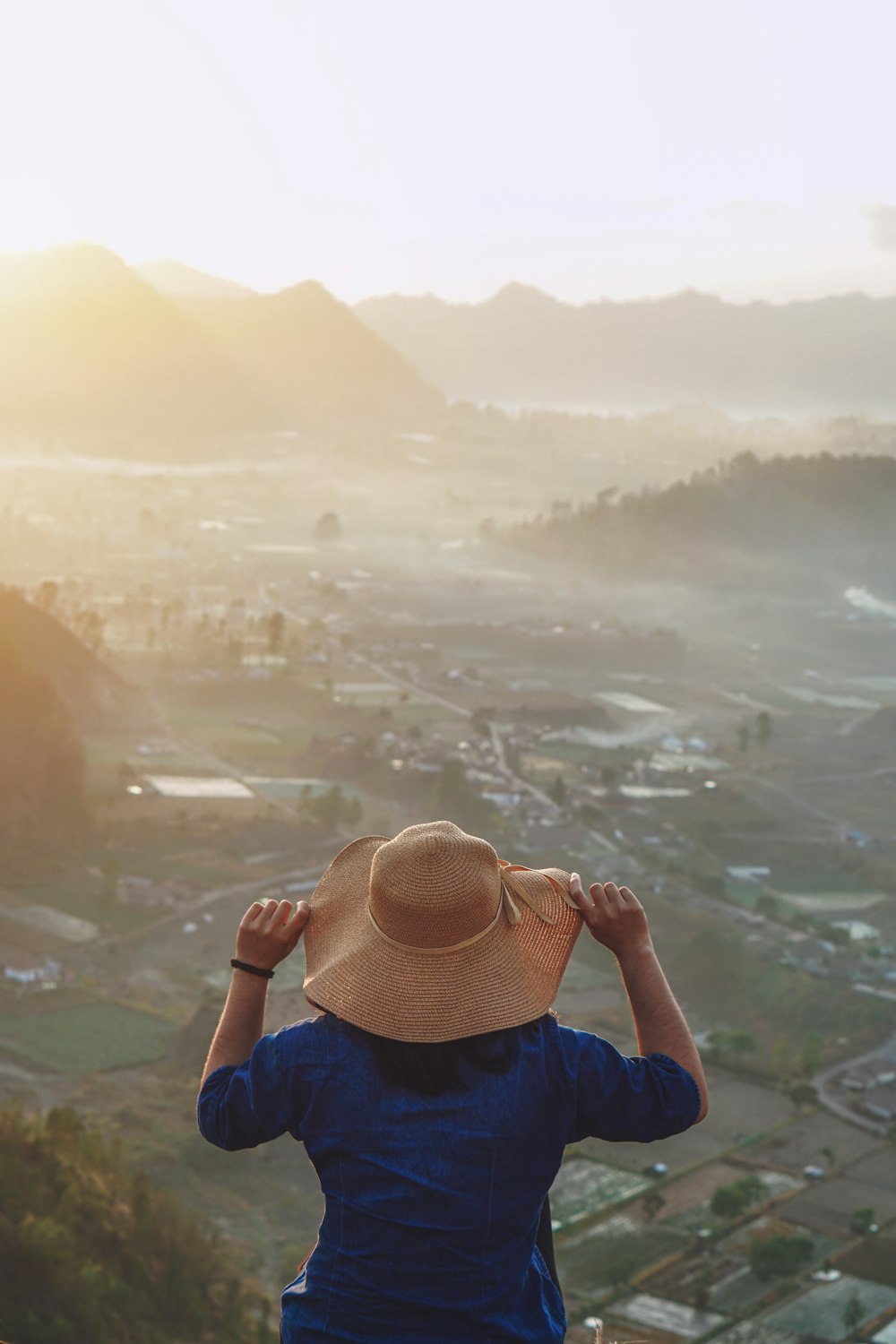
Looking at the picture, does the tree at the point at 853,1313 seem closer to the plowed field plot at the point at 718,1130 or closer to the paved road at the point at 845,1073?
the plowed field plot at the point at 718,1130

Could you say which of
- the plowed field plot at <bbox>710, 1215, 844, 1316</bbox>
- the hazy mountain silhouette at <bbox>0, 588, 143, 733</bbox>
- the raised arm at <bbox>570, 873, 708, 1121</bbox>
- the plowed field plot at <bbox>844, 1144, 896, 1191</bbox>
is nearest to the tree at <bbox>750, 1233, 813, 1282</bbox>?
the plowed field plot at <bbox>710, 1215, 844, 1316</bbox>

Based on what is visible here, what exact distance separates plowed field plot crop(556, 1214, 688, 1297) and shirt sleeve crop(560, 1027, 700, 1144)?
10.2 m

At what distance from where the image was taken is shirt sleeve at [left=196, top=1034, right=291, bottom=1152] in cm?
122

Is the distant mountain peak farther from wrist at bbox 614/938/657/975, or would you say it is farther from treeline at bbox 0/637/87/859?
wrist at bbox 614/938/657/975

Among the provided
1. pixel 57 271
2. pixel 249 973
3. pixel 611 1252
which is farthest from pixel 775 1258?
pixel 57 271

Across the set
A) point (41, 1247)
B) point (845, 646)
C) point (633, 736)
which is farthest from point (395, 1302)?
point (845, 646)

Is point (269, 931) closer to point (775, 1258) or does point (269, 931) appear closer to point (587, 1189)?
point (775, 1258)

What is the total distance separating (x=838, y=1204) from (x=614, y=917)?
13135mm

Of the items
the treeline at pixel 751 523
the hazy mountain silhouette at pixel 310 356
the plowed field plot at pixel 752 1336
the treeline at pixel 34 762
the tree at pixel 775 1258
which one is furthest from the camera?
the hazy mountain silhouette at pixel 310 356

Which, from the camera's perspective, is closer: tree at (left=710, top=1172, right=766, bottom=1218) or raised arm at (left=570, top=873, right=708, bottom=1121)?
raised arm at (left=570, top=873, right=708, bottom=1121)

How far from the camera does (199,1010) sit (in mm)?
15336

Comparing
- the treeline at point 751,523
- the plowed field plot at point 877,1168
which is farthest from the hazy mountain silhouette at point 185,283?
the plowed field plot at point 877,1168

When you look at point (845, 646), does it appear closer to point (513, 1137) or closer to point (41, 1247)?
point (41, 1247)

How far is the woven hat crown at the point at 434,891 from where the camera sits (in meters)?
1.19
